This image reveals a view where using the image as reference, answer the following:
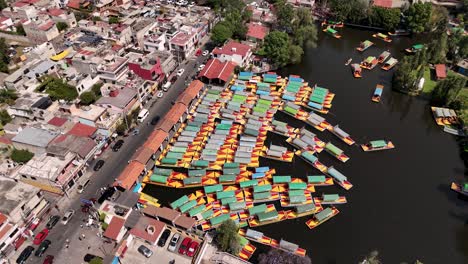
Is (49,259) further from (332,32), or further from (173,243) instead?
(332,32)

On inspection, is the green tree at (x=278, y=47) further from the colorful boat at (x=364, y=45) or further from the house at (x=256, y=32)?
the colorful boat at (x=364, y=45)

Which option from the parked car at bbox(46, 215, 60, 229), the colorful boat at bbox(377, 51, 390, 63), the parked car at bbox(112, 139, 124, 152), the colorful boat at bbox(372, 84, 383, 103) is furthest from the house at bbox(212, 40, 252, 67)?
the parked car at bbox(46, 215, 60, 229)

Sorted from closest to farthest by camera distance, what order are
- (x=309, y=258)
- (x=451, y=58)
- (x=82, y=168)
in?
(x=309, y=258)
(x=82, y=168)
(x=451, y=58)

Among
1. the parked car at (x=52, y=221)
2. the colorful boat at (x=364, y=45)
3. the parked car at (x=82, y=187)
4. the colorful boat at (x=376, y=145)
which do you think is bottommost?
the parked car at (x=52, y=221)

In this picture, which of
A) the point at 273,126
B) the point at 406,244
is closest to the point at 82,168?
the point at 273,126

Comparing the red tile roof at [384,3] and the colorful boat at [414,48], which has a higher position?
the red tile roof at [384,3]

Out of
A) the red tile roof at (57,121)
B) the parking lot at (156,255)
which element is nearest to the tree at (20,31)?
the red tile roof at (57,121)

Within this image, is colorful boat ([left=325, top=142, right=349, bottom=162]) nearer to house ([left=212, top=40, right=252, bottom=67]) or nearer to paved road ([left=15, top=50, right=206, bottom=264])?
house ([left=212, top=40, right=252, bottom=67])

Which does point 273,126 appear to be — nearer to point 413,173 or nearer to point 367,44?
point 413,173
